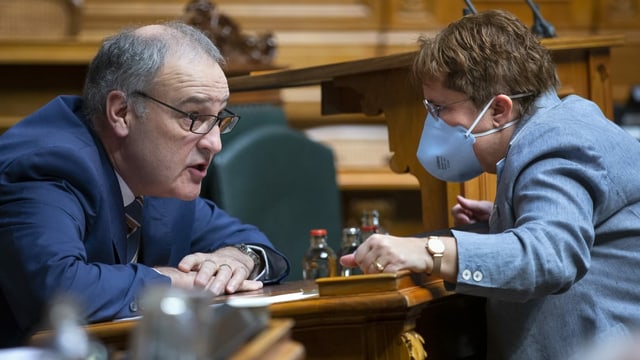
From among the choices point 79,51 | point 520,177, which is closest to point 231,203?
point 79,51

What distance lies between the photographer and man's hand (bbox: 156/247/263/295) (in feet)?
7.33

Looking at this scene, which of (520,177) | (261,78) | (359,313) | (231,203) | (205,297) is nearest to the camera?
(205,297)

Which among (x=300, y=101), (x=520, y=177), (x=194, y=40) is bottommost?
(x=300, y=101)

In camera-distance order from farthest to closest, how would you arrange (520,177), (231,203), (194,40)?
(231,203), (194,40), (520,177)

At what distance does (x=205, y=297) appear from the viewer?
1.00 metres

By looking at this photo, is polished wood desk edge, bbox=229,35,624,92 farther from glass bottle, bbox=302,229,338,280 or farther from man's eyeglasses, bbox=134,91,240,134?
man's eyeglasses, bbox=134,91,240,134

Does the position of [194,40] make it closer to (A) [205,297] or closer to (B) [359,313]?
(B) [359,313]

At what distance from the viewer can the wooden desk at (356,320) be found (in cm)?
187

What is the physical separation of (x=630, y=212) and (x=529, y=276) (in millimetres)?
313

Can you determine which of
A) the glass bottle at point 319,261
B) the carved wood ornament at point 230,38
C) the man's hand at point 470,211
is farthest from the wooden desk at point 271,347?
the carved wood ornament at point 230,38

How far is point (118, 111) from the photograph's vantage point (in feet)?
7.86

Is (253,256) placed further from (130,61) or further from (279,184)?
(279,184)

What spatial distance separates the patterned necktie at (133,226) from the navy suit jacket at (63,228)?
0.03 m

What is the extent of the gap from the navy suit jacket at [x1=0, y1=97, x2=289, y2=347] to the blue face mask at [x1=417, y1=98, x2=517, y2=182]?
1.57 feet
